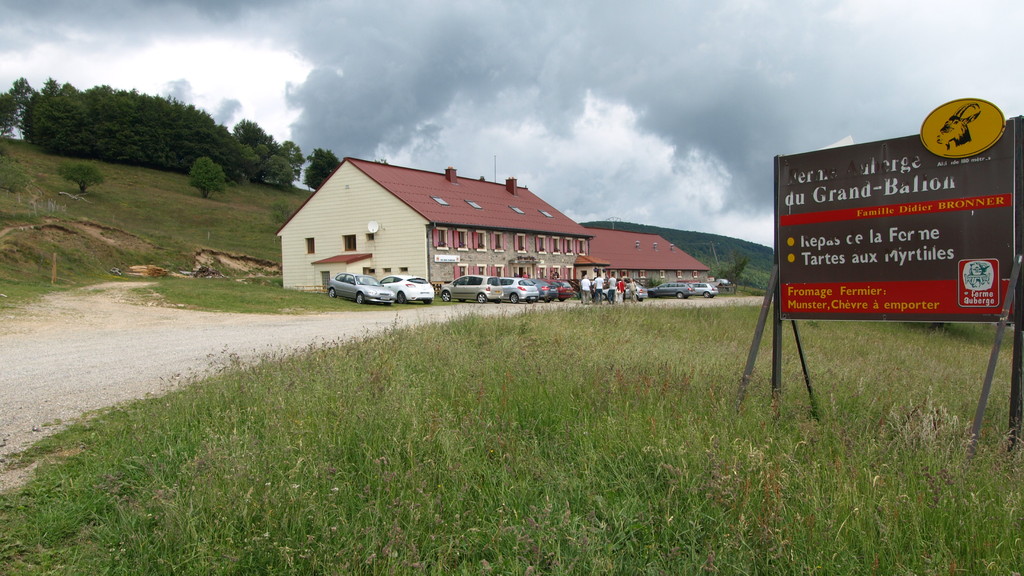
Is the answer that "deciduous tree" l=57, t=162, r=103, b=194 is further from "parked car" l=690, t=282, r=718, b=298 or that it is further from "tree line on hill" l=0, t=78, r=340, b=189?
"parked car" l=690, t=282, r=718, b=298

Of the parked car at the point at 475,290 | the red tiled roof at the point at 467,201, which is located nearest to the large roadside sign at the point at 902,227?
the parked car at the point at 475,290

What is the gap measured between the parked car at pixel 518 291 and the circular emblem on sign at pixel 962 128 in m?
30.8

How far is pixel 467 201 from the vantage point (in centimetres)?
4969

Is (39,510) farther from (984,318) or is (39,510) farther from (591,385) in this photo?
(984,318)

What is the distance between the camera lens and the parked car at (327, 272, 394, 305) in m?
31.2

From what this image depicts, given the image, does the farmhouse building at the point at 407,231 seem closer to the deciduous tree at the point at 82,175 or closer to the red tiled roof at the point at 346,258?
the red tiled roof at the point at 346,258

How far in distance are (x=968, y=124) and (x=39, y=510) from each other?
7.02 metres

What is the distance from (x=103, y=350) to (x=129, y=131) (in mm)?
97966

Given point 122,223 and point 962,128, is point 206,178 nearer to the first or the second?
point 122,223

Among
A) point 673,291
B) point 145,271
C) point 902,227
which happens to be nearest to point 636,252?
point 673,291

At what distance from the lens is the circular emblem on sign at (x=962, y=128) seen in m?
4.77

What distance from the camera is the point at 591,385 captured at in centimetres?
556

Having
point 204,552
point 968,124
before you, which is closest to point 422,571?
point 204,552

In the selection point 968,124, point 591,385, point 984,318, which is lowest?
point 591,385
